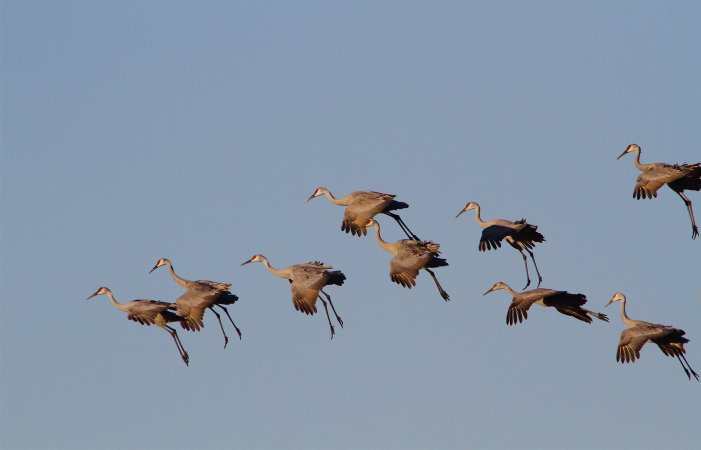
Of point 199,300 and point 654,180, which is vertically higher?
point 654,180

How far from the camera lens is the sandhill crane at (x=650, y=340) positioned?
39531 millimetres

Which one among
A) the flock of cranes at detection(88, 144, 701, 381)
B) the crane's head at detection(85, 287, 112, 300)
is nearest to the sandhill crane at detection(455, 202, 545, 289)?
the flock of cranes at detection(88, 144, 701, 381)

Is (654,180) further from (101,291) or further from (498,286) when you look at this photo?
(101,291)

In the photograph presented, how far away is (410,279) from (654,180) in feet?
21.3

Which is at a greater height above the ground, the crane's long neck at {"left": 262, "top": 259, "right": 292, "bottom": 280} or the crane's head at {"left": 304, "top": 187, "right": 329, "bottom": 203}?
the crane's head at {"left": 304, "top": 187, "right": 329, "bottom": 203}

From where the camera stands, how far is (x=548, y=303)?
39.8m

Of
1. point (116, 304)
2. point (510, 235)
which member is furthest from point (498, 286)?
point (116, 304)

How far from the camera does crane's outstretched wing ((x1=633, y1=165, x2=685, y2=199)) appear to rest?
4309 cm

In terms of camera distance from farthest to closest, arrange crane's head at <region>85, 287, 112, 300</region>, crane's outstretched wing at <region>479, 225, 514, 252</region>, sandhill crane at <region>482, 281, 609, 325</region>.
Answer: crane's head at <region>85, 287, 112, 300</region> < crane's outstretched wing at <region>479, 225, 514, 252</region> < sandhill crane at <region>482, 281, 609, 325</region>

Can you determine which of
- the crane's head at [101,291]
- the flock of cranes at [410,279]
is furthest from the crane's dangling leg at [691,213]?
the crane's head at [101,291]

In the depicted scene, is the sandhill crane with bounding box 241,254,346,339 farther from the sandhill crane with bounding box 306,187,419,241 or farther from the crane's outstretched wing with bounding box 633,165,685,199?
the crane's outstretched wing with bounding box 633,165,685,199

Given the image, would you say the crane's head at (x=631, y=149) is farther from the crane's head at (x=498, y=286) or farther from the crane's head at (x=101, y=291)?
the crane's head at (x=101, y=291)

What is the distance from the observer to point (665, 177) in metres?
43.2

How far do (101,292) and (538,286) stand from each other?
10219 millimetres
